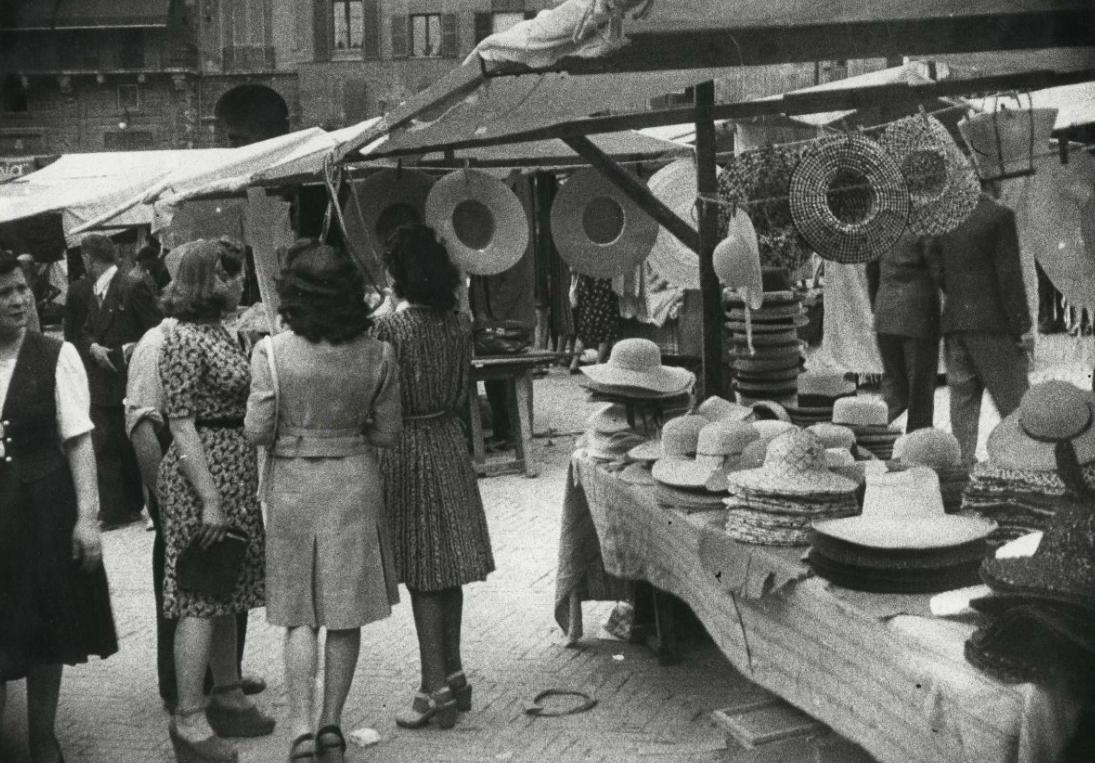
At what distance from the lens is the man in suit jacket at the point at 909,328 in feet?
23.9

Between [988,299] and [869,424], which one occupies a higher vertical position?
[988,299]

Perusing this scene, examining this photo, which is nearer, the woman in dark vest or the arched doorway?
the woman in dark vest

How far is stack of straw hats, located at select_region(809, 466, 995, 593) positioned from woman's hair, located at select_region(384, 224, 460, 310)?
1.73m

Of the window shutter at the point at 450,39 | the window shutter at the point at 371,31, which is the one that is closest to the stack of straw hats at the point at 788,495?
the window shutter at the point at 371,31

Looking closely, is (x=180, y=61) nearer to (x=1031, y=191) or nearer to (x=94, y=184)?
(x=94, y=184)

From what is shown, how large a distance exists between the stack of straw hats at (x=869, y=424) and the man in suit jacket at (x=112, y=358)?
4.86 meters

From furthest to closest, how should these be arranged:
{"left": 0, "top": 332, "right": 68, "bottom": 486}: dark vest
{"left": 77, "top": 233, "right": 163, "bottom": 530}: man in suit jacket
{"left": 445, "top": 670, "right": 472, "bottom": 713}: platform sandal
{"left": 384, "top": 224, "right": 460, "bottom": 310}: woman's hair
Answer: {"left": 77, "top": 233, "right": 163, "bottom": 530}: man in suit jacket → {"left": 445, "top": 670, "right": 472, "bottom": 713}: platform sandal → {"left": 384, "top": 224, "right": 460, "bottom": 310}: woman's hair → {"left": 0, "top": 332, "right": 68, "bottom": 486}: dark vest

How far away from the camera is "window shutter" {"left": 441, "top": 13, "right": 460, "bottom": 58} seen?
13084 mm

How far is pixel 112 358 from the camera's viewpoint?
786 cm

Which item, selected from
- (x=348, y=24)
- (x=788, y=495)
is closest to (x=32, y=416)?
(x=788, y=495)

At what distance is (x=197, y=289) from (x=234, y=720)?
1.57 m

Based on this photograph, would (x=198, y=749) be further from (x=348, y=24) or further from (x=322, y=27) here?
(x=322, y=27)

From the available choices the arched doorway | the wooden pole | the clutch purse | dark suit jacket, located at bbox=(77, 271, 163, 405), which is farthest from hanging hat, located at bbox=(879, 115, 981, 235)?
the arched doorway

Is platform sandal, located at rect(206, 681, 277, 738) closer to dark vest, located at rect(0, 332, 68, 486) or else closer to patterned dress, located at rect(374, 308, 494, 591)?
patterned dress, located at rect(374, 308, 494, 591)
